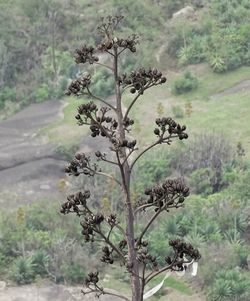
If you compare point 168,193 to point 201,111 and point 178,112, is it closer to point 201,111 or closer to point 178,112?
point 178,112

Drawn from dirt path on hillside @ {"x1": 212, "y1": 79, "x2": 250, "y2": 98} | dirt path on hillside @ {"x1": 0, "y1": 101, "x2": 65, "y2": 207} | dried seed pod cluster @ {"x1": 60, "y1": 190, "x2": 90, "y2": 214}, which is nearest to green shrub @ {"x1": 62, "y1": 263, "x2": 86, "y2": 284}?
dirt path on hillside @ {"x1": 0, "y1": 101, "x2": 65, "y2": 207}

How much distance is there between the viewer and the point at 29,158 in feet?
96.7

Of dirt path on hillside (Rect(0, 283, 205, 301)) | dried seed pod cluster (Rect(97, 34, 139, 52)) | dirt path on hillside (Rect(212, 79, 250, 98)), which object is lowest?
dirt path on hillside (Rect(0, 283, 205, 301))

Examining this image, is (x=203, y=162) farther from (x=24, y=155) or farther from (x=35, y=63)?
(x=35, y=63)

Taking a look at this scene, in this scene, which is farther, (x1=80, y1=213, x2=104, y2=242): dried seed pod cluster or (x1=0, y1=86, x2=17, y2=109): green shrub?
(x1=0, y1=86, x2=17, y2=109): green shrub

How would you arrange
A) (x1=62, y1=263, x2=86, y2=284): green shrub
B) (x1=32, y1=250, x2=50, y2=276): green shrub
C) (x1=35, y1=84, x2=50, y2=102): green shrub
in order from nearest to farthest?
(x1=62, y1=263, x2=86, y2=284): green shrub → (x1=32, y1=250, x2=50, y2=276): green shrub → (x1=35, y1=84, x2=50, y2=102): green shrub

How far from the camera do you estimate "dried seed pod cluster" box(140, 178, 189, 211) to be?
6471 mm

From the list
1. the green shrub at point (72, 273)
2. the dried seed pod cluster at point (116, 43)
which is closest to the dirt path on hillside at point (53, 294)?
the green shrub at point (72, 273)

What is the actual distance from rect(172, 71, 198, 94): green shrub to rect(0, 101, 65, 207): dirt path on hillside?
477 centimetres

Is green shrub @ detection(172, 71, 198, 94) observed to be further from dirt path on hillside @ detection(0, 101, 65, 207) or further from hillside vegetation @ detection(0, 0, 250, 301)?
dirt path on hillside @ detection(0, 101, 65, 207)

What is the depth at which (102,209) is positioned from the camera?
23016mm

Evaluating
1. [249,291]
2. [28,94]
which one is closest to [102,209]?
[249,291]

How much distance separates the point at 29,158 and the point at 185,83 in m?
7.73

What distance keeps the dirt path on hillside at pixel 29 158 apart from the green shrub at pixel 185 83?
15.7 feet
